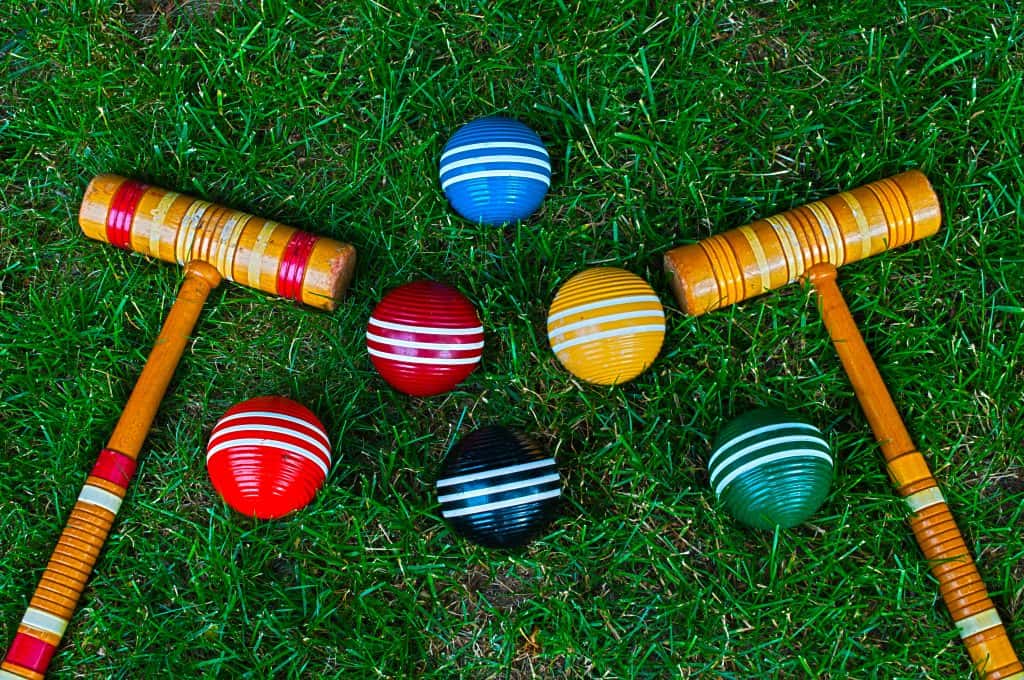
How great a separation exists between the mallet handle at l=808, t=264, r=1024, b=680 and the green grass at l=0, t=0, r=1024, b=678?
6cm

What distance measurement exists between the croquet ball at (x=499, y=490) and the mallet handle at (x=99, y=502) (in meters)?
0.84

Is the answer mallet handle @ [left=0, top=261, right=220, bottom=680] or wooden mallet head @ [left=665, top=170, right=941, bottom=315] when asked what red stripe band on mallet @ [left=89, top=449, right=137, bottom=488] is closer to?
mallet handle @ [left=0, top=261, right=220, bottom=680]

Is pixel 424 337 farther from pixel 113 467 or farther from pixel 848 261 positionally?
pixel 848 261

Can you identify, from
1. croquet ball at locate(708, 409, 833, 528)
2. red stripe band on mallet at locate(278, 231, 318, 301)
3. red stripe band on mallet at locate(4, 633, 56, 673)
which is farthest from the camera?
red stripe band on mallet at locate(278, 231, 318, 301)

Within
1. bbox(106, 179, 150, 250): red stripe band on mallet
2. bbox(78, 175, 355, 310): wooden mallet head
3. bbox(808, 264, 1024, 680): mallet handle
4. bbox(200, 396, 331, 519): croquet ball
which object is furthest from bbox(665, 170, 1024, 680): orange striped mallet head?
bbox(106, 179, 150, 250): red stripe band on mallet

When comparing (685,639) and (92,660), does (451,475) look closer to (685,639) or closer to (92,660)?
(685,639)

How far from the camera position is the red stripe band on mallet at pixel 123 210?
262cm

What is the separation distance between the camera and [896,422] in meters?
2.53

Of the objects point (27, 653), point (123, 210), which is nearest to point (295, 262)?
point (123, 210)

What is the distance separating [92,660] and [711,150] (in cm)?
225

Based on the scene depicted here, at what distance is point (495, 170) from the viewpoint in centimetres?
253

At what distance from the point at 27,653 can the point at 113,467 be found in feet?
1.69

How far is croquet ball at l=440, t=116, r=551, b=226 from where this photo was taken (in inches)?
99.9

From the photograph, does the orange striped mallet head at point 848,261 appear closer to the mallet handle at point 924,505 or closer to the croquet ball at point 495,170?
the mallet handle at point 924,505
